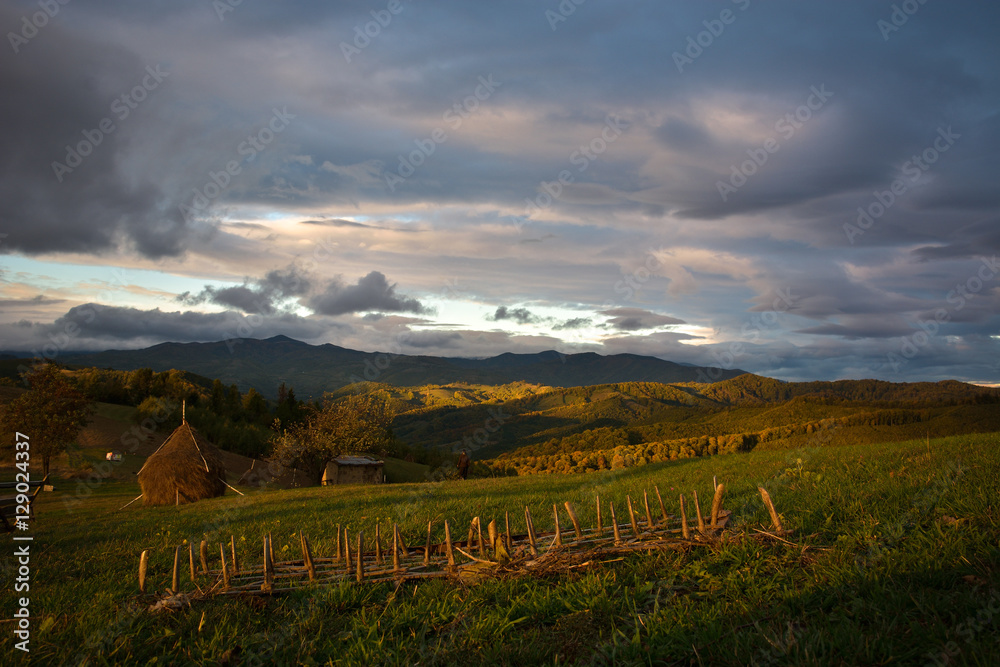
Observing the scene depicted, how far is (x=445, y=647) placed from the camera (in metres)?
4.16

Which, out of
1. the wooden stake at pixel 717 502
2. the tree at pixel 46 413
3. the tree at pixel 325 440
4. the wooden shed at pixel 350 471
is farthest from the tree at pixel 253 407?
the wooden stake at pixel 717 502

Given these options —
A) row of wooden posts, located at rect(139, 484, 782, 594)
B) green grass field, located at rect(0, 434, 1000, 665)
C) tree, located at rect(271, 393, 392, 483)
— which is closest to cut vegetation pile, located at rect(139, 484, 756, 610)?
row of wooden posts, located at rect(139, 484, 782, 594)

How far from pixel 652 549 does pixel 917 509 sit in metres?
2.98

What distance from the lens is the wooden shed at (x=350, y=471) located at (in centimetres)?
3525

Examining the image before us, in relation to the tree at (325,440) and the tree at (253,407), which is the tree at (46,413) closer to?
the tree at (325,440)

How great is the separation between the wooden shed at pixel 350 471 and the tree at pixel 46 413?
14.8 metres

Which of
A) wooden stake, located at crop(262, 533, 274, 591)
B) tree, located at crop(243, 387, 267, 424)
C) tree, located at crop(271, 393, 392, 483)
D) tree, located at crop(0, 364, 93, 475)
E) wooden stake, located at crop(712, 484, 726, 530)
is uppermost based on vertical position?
wooden stake, located at crop(712, 484, 726, 530)

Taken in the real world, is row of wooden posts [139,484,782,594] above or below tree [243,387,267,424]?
above

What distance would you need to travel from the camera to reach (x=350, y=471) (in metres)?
35.4

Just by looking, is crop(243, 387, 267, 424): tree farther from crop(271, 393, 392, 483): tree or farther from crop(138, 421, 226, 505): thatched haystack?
crop(138, 421, 226, 505): thatched haystack

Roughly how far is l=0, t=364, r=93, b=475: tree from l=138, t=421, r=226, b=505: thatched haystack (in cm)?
576

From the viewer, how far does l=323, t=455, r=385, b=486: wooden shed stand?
35.2 meters

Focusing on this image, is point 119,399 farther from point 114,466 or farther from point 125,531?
point 125,531

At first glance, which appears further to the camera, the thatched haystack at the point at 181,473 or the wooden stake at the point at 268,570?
the thatched haystack at the point at 181,473
